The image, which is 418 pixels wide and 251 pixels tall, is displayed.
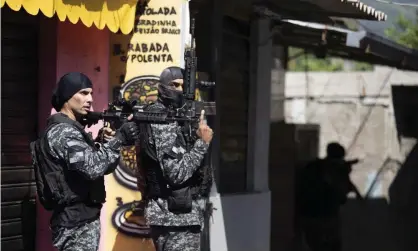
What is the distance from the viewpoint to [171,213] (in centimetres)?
518

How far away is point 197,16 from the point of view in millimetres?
7383

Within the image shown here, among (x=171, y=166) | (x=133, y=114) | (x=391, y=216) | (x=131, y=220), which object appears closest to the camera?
(x=133, y=114)

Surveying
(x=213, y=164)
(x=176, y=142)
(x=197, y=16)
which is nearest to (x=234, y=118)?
(x=213, y=164)

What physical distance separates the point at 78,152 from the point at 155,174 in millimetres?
859

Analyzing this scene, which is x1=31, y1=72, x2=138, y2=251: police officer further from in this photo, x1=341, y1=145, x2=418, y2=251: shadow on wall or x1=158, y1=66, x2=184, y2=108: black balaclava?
x1=341, y1=145, x2=418, y2=251: shadow on wall

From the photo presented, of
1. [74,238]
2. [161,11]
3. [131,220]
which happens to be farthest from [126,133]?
[161,11]

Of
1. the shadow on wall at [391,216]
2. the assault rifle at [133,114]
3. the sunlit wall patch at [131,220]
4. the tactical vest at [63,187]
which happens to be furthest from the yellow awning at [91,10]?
the shadow on wall at [391,216]

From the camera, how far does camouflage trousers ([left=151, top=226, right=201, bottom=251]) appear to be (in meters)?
5.21

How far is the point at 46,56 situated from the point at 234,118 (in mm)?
2786

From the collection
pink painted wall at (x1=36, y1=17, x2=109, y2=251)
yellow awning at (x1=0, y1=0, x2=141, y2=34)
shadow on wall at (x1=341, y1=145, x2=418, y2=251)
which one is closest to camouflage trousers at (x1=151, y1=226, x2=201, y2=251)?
pink painted wall at (x1=36, y1=17, x2=109, y2=251)

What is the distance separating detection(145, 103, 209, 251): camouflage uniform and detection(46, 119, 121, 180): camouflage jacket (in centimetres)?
53

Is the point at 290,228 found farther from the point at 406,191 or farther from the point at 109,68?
the point at 109,68

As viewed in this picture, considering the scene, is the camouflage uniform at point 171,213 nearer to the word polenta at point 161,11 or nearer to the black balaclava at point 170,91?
the black balaclava at point 170,91

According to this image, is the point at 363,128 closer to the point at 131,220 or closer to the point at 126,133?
the point at 131,220
